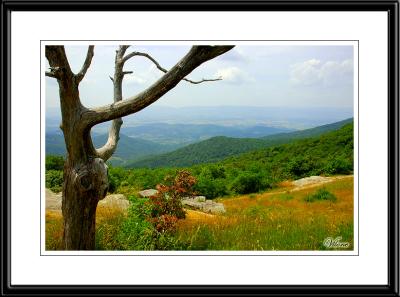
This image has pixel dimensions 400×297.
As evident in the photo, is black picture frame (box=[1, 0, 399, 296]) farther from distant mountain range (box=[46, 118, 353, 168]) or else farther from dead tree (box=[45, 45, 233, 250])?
distant mountain range (box=[46, 118, 353, 168])

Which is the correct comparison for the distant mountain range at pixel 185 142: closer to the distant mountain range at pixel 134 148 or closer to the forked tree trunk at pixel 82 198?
the distant mountain range at pixel 134 148

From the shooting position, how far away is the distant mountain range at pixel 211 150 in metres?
21.6

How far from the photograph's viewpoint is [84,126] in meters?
6.17

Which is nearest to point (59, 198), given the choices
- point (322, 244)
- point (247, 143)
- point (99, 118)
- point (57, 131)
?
point (57, 131)

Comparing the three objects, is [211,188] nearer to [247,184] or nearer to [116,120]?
[247,184]

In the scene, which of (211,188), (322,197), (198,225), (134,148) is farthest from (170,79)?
(134,148)

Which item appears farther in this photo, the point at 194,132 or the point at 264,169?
the point at 264,169

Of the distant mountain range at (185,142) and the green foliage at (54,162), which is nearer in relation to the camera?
the green foliage at (54,162)

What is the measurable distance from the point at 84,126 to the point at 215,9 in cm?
226

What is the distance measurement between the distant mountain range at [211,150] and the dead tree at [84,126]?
39.4 feet

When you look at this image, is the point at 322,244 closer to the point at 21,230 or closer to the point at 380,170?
the point at 380,170

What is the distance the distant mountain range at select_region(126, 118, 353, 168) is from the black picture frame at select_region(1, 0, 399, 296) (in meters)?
12.6

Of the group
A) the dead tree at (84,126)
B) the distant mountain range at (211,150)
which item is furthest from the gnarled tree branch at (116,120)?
the distant mountain range at (211,150)

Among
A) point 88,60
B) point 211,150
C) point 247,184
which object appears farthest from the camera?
point 211,150
